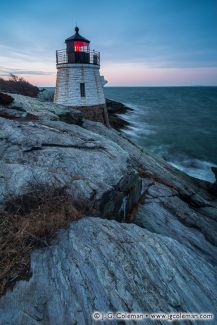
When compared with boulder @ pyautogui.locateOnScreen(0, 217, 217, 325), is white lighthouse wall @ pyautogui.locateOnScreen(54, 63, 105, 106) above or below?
above

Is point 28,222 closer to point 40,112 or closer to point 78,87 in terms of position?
point 40,112

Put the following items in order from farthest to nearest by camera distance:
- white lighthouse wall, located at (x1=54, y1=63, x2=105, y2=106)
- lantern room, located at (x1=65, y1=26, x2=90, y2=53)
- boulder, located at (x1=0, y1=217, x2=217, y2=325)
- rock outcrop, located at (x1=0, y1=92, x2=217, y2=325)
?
1. white lighthouse wall, located at (x1=54, y1=63, x2=105, y2=106)
2. lantern room, located at (x1=65, y1=26, x2=90, y2=53)
3. rock outcrop, located at (x1=0, y1=92, x2=217, y2=325)
4. boulder, located at (x1=0, y1=217, x2=217, y2=325)

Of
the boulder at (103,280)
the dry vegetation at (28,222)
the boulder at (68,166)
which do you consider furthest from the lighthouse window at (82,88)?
the boulder at (103,280)

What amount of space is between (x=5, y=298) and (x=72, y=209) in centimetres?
211

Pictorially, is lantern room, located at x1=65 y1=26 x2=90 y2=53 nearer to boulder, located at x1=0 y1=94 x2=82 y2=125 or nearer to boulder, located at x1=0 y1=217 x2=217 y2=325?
boulder, located at x1=0 y1=94 x2=82 y2=125

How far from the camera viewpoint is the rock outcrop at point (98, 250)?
3867mm

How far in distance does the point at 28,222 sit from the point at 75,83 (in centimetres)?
1925

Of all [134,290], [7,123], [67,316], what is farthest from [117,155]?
[67,316]

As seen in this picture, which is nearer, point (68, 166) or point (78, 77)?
point (68, 166)

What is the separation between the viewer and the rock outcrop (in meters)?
3.87

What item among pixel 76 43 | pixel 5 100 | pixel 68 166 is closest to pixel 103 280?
pixel 68 166

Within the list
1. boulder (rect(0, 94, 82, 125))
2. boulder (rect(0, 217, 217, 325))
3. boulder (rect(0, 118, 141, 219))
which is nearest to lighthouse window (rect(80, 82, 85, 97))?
boulder (rect(0, 94, 82, 125))

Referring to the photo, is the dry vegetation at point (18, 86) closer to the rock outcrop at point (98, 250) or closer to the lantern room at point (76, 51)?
the lantern room at point (76, 51)

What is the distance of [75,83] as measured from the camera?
21703 millimetres
